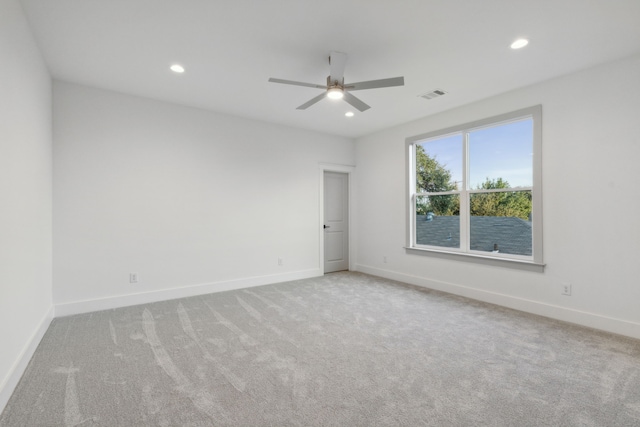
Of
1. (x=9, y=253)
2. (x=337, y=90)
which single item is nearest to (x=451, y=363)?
(x=337, y=90)

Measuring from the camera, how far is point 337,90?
2.88 m

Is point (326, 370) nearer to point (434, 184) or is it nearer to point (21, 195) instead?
point (21, 195)

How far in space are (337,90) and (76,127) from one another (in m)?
3.14

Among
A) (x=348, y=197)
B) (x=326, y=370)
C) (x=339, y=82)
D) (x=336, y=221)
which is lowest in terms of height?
(x=326, y=370)

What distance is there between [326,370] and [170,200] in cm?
316

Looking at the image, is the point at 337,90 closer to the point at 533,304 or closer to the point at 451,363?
the point at 451,363

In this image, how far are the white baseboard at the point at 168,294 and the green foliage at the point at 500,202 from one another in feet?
9.84

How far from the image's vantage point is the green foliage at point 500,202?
3.71 metres

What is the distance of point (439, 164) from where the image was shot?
476 cm

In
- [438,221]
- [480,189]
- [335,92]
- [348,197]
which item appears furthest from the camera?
[348,197]

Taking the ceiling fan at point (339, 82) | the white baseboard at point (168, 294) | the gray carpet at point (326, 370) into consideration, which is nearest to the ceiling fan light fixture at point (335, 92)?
the ceiling fan at point (339, 82)

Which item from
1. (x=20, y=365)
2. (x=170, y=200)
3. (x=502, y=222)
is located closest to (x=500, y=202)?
(x=502, y=222)

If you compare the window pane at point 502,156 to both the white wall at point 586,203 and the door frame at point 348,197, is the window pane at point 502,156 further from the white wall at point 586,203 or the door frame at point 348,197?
the door frame at point 348,197

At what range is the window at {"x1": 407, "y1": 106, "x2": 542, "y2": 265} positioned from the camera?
365cm
